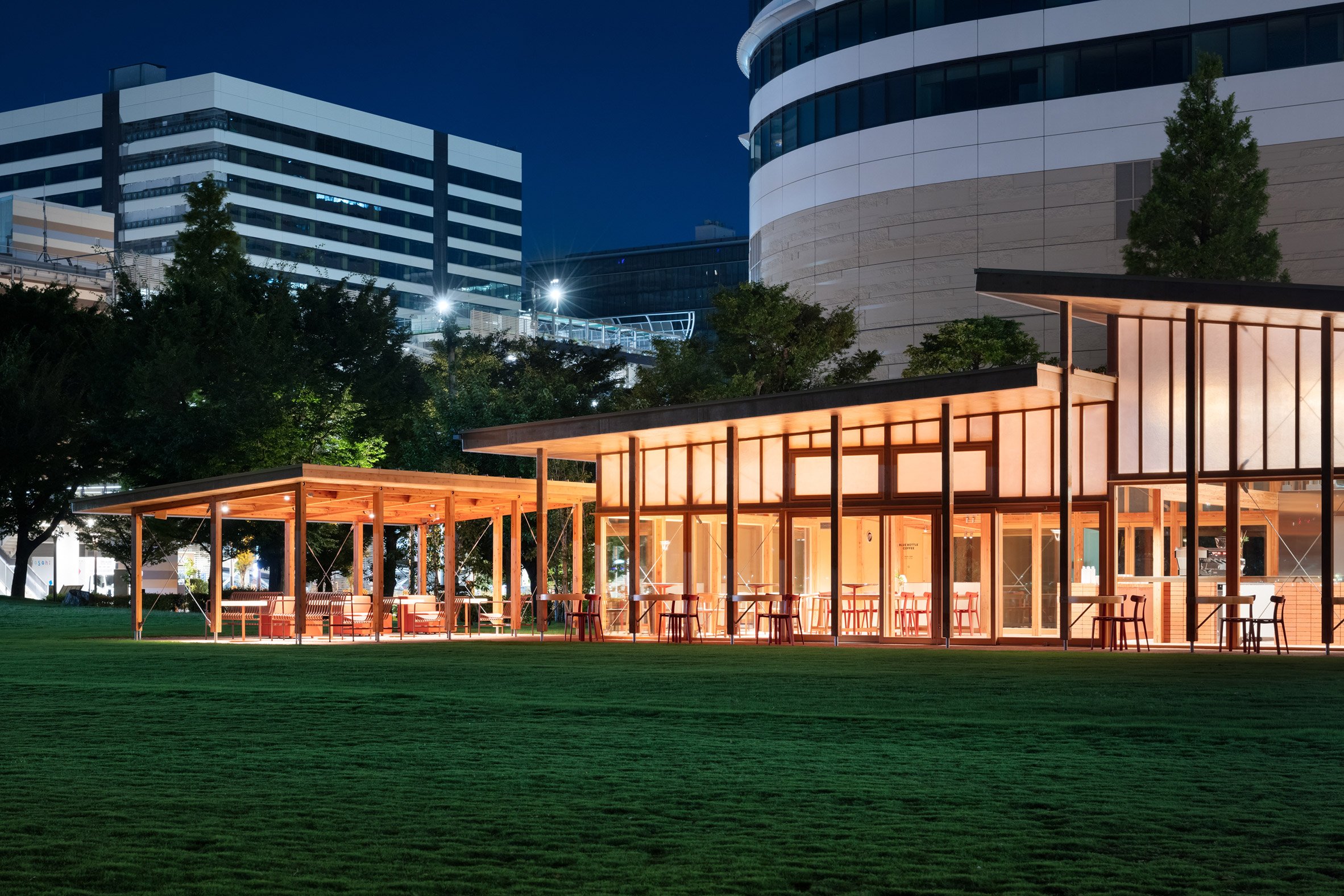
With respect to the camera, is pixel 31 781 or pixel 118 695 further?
pixel 118 695

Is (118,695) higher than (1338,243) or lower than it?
lower

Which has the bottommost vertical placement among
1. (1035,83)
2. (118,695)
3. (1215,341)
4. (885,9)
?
(118,695)

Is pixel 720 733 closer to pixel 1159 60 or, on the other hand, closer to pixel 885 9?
pixel 1159 60

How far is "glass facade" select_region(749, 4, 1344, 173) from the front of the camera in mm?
35406

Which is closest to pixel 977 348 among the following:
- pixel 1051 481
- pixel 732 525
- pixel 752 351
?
pixel 752 351

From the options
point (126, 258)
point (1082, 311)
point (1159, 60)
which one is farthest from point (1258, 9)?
point (126, 258)

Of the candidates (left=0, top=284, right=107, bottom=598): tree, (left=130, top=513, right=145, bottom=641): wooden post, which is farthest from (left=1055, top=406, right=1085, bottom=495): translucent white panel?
(left=0, top=284, right=107, bottom=598): tree

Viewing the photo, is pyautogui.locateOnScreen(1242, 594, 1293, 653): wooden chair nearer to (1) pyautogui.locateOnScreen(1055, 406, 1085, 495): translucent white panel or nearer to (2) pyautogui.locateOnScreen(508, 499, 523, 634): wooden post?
(1) pyautogui.locateOnScreen(1055, 406, 1085, 495): translucent white panel

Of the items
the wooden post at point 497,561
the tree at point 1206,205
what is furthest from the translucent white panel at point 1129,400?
the wooden post at point 497,561

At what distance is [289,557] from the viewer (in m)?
29.5

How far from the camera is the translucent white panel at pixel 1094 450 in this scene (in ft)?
66.9

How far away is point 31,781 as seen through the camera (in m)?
7.47

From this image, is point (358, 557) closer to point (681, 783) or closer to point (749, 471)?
point (749, 471)

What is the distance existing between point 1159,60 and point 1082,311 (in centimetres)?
1880
